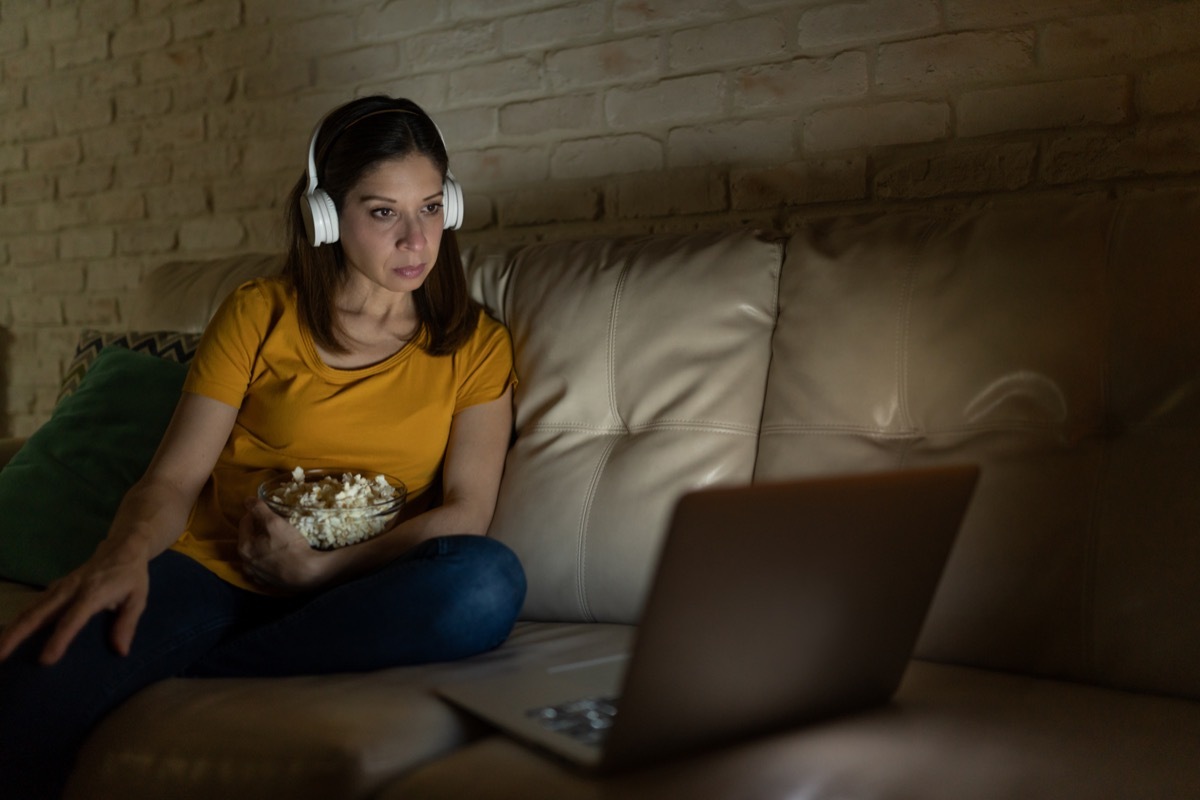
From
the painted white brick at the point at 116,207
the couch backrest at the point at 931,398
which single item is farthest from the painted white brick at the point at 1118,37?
the painted white brick at the point at 116,207

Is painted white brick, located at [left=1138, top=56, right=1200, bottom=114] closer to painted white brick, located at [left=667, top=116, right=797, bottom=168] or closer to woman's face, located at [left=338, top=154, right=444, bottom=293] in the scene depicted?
painted white brick, located at [left=667, top=116, right=797, bottom=168]

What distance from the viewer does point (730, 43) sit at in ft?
6.22

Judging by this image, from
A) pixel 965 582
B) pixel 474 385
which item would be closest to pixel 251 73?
pixel 474 385

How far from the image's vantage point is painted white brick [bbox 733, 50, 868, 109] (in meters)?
1.78

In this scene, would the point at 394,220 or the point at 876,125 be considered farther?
the point at 876,125

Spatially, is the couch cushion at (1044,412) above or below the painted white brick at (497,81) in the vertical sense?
A: below

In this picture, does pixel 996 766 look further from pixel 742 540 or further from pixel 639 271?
pixel 639 271

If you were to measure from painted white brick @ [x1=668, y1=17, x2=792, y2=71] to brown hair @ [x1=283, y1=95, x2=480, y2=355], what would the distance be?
1.86 ft

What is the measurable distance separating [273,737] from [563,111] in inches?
56.8

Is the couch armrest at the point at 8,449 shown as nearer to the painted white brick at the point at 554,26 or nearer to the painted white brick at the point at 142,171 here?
the painted white brick at the point at 142,171

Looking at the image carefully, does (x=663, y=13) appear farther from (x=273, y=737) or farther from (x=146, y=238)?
(x=146, y=238)

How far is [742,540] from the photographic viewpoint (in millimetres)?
791

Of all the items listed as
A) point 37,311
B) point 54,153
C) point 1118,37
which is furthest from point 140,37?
point 1118,37

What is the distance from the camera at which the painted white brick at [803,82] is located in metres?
1.78
